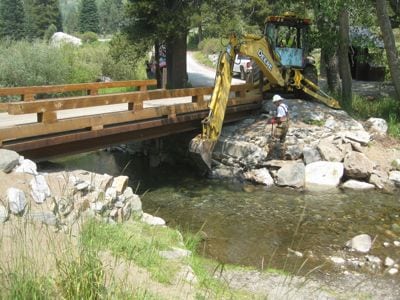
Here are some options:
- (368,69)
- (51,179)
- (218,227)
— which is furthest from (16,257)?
(368,69)

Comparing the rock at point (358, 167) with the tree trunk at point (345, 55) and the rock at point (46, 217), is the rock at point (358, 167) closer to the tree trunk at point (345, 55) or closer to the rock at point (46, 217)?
the tree trunk at point (345, 55)

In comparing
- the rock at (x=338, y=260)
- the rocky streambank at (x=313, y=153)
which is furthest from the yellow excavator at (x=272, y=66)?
the rock at (x=338, y=260)

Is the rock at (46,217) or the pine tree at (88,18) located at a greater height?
the pine tree at (88,18)

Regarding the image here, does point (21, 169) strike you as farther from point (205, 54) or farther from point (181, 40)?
point (205, 54)

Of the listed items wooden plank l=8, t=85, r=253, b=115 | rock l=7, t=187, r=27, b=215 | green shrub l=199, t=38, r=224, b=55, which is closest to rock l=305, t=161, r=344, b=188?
wooden plank l=8, t=85, r=253, b=115

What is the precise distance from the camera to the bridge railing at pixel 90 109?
9.02 metres

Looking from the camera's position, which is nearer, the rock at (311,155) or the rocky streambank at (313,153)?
the rocky streambank at (313,153)

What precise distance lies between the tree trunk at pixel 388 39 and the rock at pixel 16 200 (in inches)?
481

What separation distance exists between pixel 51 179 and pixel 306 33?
33.4 ft

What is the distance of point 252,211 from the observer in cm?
1045

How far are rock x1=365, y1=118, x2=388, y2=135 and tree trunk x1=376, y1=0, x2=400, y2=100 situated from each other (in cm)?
177

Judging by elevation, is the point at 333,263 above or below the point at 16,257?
below

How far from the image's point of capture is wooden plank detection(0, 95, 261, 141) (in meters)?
8.93

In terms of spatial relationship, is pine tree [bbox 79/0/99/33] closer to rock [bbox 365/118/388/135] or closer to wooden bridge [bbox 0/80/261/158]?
wooden bridge [bbox 0/80/261/158]
